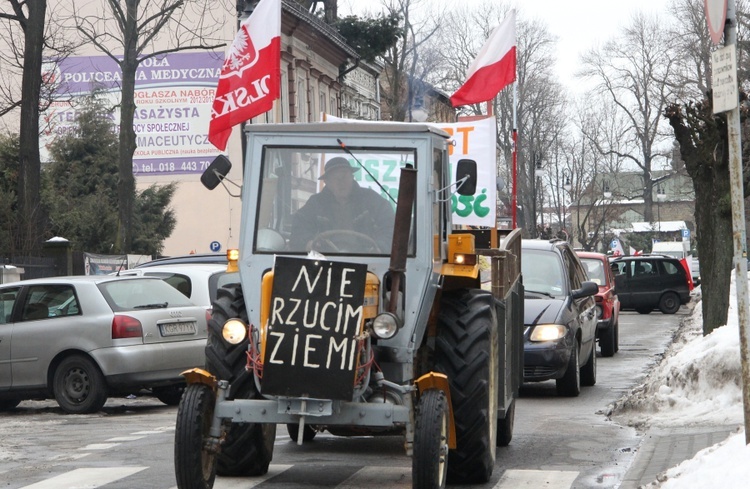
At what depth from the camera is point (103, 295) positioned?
14930mm

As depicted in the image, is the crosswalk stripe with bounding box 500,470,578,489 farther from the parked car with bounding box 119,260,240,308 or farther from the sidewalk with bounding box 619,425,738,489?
the parked car with bounding box 119,260,240,308

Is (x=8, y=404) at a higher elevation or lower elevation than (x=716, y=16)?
lower

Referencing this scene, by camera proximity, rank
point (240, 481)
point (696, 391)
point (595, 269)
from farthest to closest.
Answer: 1. point (595, 269)
2. point (696, 391)
3. point (240, 481)

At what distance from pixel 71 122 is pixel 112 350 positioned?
107 ft

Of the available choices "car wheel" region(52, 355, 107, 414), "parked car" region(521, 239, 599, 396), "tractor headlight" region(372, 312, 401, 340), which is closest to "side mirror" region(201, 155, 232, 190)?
"tractor headlight" region(372, 312, 401, 340)

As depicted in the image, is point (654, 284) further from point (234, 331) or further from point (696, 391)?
point (234, 331)

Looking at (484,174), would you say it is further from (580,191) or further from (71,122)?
(580,191)

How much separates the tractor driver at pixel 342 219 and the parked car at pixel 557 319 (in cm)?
663

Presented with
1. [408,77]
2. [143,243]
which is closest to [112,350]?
[143,243]

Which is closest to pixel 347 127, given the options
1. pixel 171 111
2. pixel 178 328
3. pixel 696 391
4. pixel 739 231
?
pixel 739 231

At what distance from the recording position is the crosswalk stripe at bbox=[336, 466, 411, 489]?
874 cm

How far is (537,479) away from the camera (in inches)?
359

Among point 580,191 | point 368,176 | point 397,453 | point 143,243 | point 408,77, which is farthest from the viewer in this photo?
point 580,191

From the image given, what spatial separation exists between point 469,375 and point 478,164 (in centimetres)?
787
